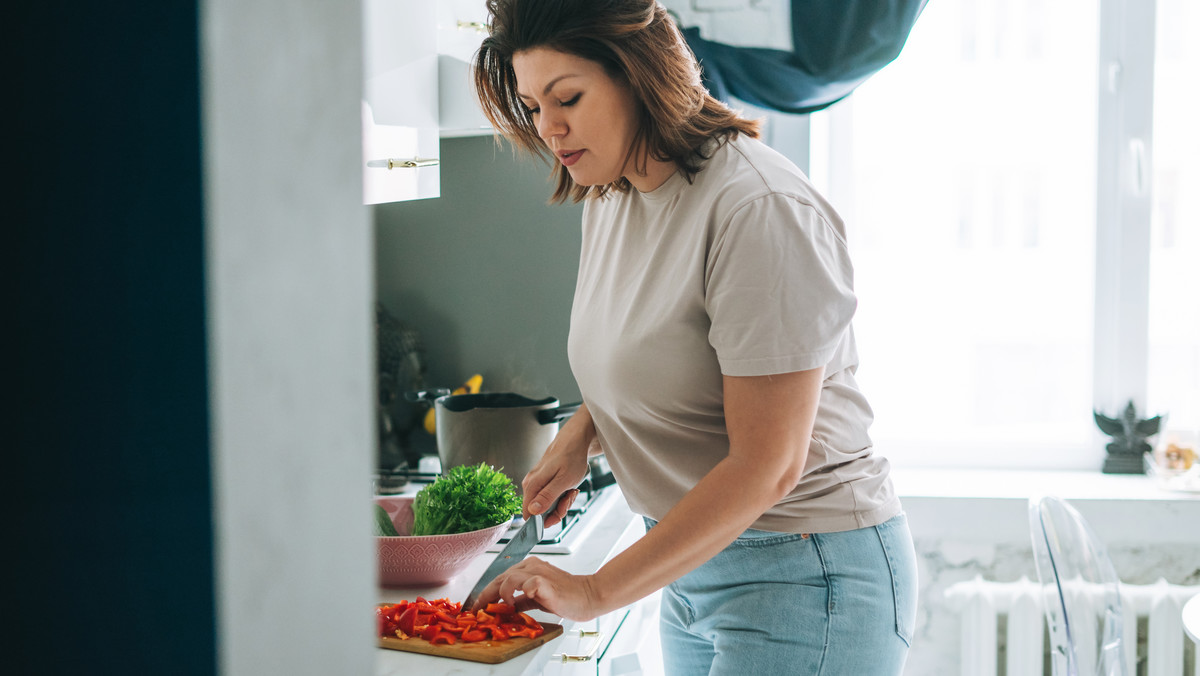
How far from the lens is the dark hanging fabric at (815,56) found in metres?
2.27

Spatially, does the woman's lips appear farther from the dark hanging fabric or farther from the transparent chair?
the dark hanging fabric

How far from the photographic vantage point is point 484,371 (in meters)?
2.29

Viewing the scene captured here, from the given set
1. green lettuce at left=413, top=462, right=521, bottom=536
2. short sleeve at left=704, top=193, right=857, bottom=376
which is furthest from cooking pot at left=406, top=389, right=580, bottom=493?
short sleeve at left=704, top=193, right=857, bottom=376

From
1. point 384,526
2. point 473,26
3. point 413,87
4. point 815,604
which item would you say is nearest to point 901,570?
point 815,604

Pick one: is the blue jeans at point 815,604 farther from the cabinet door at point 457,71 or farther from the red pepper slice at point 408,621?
the cabinet door at point 457,71

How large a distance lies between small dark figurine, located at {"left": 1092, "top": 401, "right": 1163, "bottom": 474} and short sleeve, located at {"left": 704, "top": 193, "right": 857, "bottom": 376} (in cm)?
186

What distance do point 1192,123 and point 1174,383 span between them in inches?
26.5

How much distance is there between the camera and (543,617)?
47.8 inches

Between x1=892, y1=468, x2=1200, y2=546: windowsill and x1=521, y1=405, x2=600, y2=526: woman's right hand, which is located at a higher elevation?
x1=521, y1=405, x2=600, y2=526: woman's right hand

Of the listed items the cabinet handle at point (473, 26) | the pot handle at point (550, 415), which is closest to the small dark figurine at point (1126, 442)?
the pot handle at point (550, 415)

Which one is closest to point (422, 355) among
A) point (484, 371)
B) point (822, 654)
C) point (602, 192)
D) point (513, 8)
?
point (484, 371)

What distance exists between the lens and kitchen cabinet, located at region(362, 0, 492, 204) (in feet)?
4.92

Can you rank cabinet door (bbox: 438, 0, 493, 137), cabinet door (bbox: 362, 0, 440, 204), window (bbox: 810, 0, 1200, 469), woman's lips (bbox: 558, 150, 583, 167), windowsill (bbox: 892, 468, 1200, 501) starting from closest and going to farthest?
1. woman's lips (bbox: 558, 150, 583, 167)
2. cabinet door (bbox: 362, 0, 440, 204)
3. cabinet door (bbox: 438, 0, 493, 137)
4. windowsill (bbox: 892, 468, 1200, 501)
5. window (bbox: 810, 0, 1200, 469)

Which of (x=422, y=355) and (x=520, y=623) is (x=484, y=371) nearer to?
(x=422, y=355)
